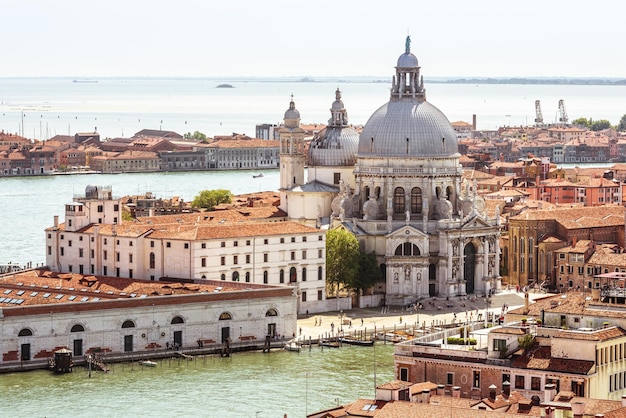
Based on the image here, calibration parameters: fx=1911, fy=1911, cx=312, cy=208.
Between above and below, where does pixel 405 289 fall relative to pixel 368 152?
below

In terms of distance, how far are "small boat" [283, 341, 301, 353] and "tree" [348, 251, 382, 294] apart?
343 inches

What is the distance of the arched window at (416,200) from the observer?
2322 inches

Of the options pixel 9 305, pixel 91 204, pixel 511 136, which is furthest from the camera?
pixel 511 136

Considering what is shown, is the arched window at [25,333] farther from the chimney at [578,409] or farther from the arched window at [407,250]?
the chimney at [578,409]

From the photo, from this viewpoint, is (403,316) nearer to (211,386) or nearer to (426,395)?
(211,386)

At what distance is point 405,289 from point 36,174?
82.0 meters

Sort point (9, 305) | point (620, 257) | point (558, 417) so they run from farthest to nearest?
point (620, 257)
point (9, 305)
point (558, 417)

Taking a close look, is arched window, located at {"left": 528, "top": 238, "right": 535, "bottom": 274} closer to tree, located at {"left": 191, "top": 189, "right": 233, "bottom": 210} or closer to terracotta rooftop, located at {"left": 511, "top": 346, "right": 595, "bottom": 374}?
tree, located at {"left": 191, "top": 189, "right": 233, "bottom": 210}

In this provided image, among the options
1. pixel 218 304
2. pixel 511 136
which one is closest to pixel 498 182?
pixel 218 304

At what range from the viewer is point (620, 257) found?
186ft

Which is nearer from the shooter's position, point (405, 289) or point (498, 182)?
point (405, 289)

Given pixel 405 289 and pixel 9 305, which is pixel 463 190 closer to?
pixel 405 289

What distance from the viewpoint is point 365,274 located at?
2205 inches

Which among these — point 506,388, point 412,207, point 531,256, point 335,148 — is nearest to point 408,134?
point 412,207
